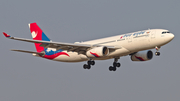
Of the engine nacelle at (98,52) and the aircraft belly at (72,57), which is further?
the aircraft belly at (72,57)

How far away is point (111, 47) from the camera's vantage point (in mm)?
50125

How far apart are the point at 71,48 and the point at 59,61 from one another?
5670 mm

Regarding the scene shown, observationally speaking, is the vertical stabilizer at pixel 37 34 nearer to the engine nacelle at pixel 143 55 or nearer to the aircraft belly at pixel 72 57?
the aircraft belly at pixel 72 57

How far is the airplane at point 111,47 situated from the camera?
1890 inches

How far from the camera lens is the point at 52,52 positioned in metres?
56.9

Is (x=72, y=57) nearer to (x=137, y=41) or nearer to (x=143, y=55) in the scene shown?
(x=143, y=55)

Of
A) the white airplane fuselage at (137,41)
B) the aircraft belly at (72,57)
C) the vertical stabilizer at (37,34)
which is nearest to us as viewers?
the white airplane fuselage at (137,41)

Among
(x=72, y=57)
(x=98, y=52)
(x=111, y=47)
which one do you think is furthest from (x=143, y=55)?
(x=72, y=57)

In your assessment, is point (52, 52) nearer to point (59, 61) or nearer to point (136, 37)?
point (59, 61)

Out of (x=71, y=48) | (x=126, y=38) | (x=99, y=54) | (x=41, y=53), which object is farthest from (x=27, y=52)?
(x=126, y=38)

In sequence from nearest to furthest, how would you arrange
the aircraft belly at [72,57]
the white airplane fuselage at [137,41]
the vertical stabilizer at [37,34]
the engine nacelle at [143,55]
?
→ the white airplane fuselage at [137,41] → the aircraft belly at [72,57] → the engine nacelle at [143,55] → the vertical stabilizer at [37,34]

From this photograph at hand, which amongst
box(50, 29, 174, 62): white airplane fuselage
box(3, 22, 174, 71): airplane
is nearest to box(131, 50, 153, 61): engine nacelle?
box(3, 22, 174, 71): airplane

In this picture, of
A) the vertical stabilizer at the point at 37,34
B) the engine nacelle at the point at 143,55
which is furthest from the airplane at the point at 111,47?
the vertical stabilizer at the point at 37,34

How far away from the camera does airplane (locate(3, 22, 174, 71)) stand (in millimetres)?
48000
